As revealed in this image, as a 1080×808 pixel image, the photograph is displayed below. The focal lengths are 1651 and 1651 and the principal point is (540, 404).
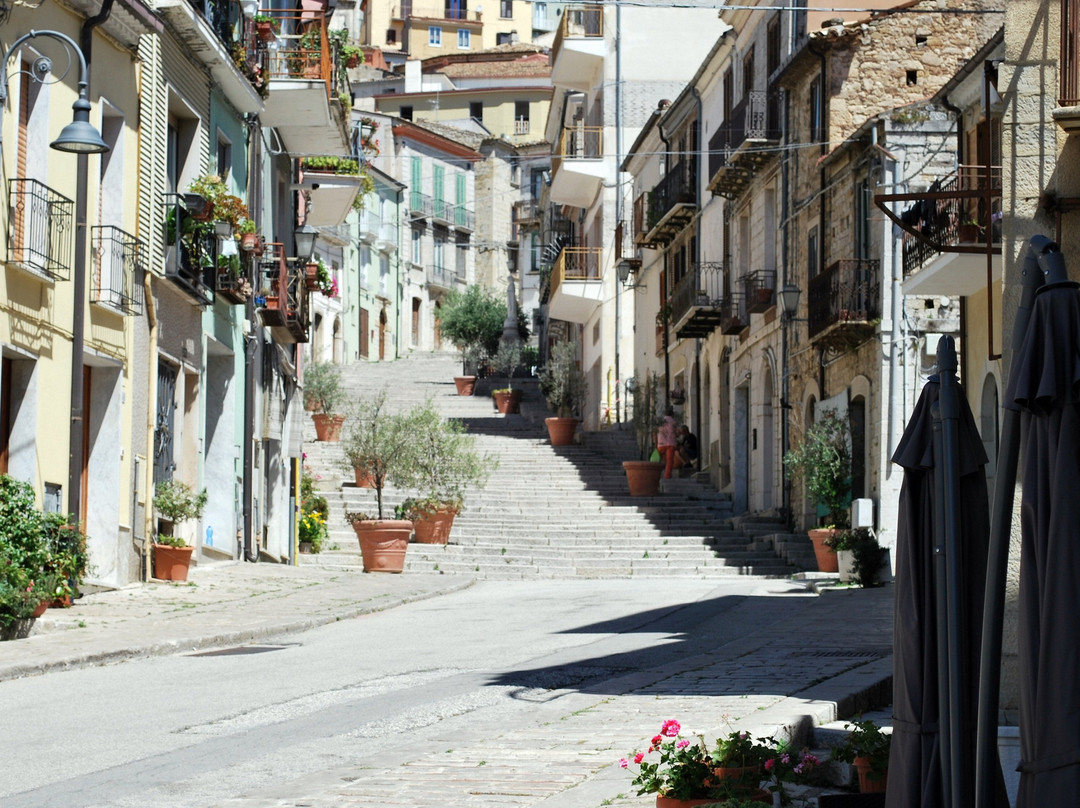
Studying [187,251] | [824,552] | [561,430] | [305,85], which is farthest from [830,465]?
[561,430]

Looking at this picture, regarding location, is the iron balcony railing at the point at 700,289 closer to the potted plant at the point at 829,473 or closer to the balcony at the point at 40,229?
the potted plant at the point at 829,473

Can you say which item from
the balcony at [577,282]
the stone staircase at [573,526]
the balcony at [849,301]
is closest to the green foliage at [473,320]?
the balcony at [577,282]

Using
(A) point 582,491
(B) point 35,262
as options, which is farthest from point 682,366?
(B) point 35,262

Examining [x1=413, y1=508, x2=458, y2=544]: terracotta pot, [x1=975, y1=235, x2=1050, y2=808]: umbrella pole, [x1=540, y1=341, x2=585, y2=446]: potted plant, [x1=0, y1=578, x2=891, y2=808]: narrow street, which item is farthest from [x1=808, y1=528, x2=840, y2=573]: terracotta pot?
[x1=975, y1=235, x2=1050, y2=808]: umbrella pole

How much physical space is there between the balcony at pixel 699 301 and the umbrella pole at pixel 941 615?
2835 centimetres

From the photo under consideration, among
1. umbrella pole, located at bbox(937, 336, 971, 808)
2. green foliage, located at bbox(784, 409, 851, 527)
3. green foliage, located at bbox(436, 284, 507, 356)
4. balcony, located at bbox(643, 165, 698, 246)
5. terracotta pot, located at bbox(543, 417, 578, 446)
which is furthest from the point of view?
green foliage, located at bbox(436, 284, 507, 356)

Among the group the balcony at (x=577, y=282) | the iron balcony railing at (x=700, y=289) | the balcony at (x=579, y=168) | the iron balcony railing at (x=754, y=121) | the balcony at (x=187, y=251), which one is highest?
the balcony at (x=579, y=168)

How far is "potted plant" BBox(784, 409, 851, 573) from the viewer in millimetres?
24203

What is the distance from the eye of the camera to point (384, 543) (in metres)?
24.2

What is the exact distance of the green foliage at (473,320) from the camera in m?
65.6

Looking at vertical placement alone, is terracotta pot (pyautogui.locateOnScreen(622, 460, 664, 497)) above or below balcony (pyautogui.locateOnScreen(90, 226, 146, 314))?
below

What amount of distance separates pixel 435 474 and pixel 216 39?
800 centimetres

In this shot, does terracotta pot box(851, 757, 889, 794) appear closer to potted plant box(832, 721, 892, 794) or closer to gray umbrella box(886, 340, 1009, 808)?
potted plant box(832, 721, 892, 794)

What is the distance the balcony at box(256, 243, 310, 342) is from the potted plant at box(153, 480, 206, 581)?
16.3 feet
